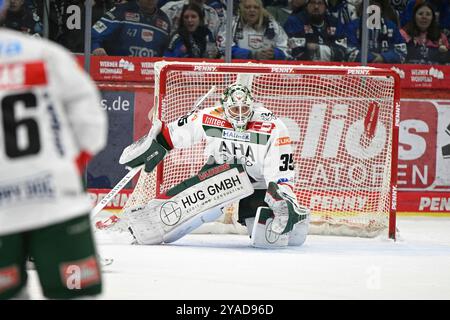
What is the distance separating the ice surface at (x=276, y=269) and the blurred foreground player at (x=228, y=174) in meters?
0.14

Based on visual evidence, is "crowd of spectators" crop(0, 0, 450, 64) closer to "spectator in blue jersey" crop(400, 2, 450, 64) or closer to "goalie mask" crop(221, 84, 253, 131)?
"spectator in blue jersey" crop(400, 2, 450, 64)

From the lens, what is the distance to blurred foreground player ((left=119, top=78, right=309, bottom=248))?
6457mm

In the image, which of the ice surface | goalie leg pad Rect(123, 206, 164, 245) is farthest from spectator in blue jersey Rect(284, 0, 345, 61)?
goalie leg pad Rect(123, 206, 164, 245)

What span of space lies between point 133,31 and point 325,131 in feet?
5.76

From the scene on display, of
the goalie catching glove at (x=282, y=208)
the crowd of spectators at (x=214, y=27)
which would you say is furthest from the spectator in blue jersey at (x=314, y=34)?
the goalie catching glove at (x=282, y=208)

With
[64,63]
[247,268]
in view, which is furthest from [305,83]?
[64,63]

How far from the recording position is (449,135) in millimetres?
8977

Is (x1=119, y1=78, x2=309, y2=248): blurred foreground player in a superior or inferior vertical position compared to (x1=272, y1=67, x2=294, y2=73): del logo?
inferior

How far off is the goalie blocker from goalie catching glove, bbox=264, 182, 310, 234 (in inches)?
6.4

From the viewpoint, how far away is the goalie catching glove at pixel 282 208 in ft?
20.8

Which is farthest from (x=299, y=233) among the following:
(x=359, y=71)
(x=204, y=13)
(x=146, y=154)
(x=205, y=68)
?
(x=204, y=13)

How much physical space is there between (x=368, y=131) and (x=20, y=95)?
5.01 m

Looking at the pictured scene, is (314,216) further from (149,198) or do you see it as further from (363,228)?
(149,198)

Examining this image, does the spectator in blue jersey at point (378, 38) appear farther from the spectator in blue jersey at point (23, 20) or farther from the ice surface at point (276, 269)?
the spectator in blue jersey at point (23, 20)
